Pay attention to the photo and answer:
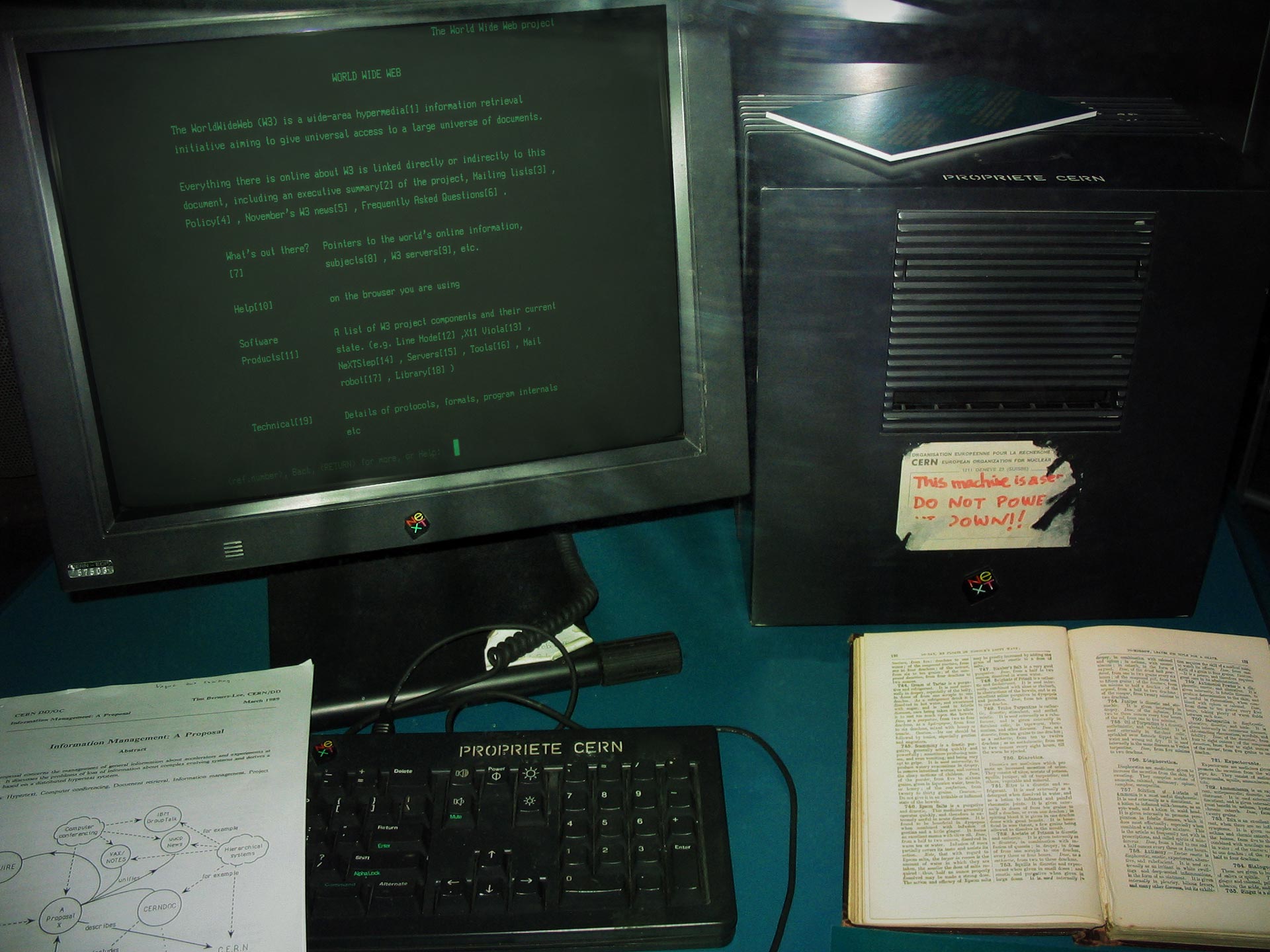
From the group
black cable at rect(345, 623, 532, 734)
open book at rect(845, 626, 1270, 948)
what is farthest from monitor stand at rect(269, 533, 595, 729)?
open book at rect(845, 626, 1270, 948)

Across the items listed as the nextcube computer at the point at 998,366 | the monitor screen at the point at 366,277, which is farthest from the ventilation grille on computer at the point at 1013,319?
the monitor screen at the point at 366,277

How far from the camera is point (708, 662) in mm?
725

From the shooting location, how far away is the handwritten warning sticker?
2.17ft

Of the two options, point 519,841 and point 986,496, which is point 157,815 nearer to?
point 519,841

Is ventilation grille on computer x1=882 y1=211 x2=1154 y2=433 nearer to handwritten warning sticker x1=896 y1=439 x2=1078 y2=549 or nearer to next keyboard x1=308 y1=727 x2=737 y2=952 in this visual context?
handwritten warning sticker x1=896 y1=439 x2=1078 y2=549

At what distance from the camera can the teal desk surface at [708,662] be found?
58 cm

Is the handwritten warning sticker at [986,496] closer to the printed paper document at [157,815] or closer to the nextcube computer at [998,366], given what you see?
the nextcube computer at [998,366]

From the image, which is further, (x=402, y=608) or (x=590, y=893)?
(x=402, y=608)

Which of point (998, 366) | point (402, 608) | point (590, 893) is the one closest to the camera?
point (590, 893)

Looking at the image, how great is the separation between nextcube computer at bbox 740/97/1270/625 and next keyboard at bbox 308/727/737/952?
19 cm

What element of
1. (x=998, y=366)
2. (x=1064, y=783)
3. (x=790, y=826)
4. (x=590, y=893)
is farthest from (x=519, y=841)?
(x=998, y=366)

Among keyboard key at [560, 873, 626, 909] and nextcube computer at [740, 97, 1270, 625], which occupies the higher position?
nextcube computer at [740, 97, 1270, 625]

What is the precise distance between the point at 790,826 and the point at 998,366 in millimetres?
316

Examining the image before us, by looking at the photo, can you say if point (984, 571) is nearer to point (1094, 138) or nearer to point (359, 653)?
point (1094, 138)
